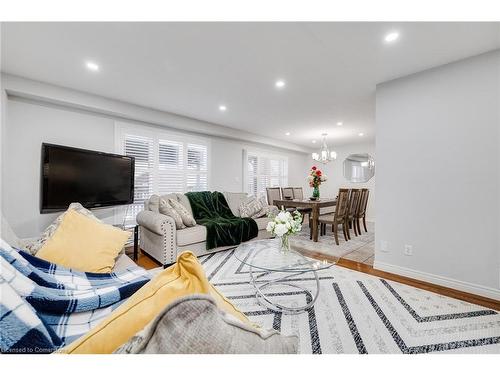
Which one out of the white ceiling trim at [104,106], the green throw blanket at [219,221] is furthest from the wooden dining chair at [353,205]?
the white ceiling trim at [104,106]

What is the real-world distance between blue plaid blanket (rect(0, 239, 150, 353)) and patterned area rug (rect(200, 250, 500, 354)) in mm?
1110

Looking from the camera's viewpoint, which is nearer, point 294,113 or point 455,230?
point 455,230

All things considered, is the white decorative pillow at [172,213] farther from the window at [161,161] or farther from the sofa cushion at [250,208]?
the sofa cushion at [250,208]

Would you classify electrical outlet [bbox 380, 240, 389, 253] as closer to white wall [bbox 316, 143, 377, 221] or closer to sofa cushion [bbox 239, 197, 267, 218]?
sofa cushion [bbox 239, 197, 267, 218]

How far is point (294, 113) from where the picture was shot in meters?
3.94

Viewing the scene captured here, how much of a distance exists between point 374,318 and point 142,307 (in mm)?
1894

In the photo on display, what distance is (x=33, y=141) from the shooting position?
2859 mm

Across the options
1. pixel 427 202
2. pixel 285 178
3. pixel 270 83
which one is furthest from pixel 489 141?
pixel 285 178

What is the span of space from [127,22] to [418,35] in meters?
2.44

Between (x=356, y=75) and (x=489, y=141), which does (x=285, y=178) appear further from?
(x=489, y=141)

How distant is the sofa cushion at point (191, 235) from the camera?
2871mm

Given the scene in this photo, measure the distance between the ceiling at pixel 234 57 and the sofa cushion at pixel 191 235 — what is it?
194 centimetres

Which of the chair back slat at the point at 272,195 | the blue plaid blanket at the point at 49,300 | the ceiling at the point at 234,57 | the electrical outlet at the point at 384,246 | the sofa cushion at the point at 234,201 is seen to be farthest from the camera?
the chair back slat at the point at 272,195

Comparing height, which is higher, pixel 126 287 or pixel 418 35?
pixel 418 35
